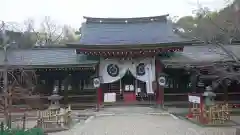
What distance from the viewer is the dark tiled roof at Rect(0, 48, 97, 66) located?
788 inches

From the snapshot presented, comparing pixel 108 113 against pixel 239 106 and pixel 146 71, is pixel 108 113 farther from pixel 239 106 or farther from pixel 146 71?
pixel 239 106

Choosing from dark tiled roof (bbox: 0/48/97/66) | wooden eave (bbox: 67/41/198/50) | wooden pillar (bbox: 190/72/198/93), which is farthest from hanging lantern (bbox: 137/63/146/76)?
wooden pillar (bbox: 190/72/198/93)

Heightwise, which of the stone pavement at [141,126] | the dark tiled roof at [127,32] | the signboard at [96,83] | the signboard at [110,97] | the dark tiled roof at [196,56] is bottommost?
the stone pavement at [141,126]

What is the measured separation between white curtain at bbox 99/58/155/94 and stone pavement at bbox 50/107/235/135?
3689 mm

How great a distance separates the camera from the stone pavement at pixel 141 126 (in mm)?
11500

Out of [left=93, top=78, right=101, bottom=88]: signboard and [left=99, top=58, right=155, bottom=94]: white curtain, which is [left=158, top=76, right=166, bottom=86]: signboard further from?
[left=93, top=78, right=101, bottom=88]: signboard

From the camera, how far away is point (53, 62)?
20.3m

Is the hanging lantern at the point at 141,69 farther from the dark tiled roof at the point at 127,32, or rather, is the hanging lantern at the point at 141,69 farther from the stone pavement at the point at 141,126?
the stone pavement at the point at 141,126

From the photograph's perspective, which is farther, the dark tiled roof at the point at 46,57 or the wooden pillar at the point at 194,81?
the dark tiled roof at the point at 46,57

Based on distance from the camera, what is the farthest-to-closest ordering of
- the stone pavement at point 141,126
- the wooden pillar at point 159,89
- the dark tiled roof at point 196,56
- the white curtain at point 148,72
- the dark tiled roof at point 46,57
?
the dark tiled roof at point 46,57, the white curtain at point 148,72, the wooden pillar at point 159,89, the dark tiled roof at point 196,56, the stone pavement at point 141,126

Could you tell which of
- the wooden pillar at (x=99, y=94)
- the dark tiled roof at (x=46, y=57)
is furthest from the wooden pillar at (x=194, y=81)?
the dark tiled roof at (x=46, y=57)

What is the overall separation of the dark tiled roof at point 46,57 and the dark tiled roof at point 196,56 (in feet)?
18.8

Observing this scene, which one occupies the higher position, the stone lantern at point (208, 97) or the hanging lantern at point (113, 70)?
the hanging lantern at point (113, 70)

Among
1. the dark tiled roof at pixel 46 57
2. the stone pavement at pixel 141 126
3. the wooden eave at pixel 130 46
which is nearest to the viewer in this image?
the stone pavement at pixel 141 126
